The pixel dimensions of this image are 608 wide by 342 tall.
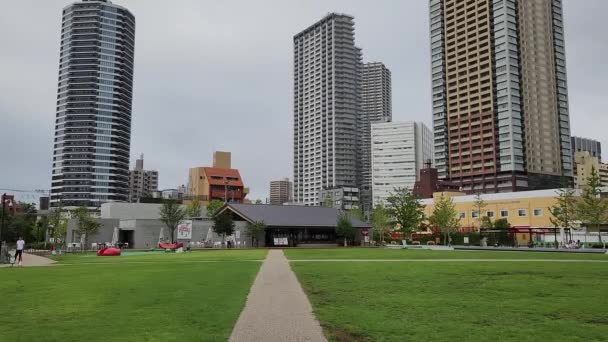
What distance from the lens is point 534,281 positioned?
1858 centimetres

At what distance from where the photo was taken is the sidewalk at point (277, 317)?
366 inches

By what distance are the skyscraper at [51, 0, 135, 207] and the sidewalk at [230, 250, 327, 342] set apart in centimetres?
18434

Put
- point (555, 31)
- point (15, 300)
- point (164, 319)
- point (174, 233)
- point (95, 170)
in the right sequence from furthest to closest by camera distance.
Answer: point (95, 170), point (555, 31), point (174, 233), point (15, 300), point (164, 319)

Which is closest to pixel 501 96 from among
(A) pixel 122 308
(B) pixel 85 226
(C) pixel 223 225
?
(C) pixel 223 225

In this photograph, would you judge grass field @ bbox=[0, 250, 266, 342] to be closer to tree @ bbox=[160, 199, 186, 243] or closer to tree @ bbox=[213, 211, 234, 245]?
tree @ bbox=[213, 211, 234, 245]

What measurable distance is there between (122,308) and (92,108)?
190m

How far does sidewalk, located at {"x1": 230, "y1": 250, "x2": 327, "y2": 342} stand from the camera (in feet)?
30.5

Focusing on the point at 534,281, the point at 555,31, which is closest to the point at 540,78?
the point at 555,31

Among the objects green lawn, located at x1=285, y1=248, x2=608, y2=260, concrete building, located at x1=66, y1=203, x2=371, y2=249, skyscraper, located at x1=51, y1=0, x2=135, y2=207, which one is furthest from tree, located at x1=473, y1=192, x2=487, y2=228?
skyscraper, located at x1=51, y1=0, x2=135, y2=207

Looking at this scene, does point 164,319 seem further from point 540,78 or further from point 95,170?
point 95,170

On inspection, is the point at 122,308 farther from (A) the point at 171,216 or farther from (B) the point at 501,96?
(B) the point at 501,96

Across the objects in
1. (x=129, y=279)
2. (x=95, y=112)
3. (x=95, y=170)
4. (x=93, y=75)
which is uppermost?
(x=93, y=75)

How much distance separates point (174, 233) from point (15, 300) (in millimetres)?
55280

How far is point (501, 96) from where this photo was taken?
14588 centimetres
